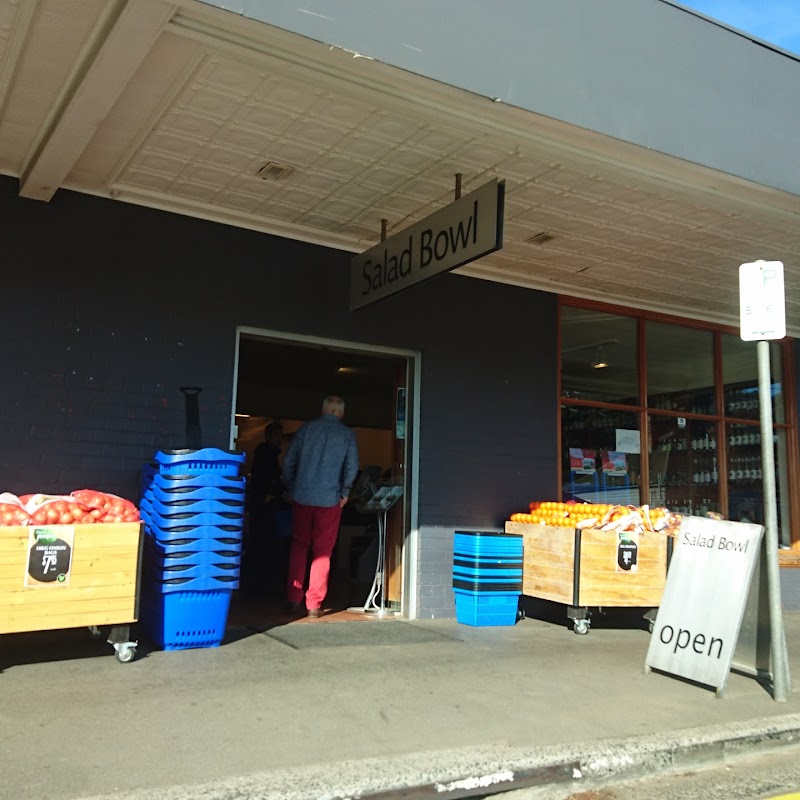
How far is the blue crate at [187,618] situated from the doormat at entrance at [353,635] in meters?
0.62

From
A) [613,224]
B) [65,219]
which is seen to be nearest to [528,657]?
[613,224]

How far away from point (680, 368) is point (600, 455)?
193 centimetres

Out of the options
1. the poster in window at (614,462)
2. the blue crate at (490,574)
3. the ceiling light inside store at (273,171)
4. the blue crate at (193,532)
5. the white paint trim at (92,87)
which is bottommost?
the blue crate at (490,574)

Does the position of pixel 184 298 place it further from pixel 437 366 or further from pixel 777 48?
pixel 777 48

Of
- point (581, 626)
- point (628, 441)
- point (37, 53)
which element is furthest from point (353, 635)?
point (37, 53)

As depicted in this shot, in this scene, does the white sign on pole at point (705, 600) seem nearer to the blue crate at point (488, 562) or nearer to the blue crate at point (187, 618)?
the blue crate at point (488, 562)

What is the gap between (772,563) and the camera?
16.8 feet

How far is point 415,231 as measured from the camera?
5.98 metres

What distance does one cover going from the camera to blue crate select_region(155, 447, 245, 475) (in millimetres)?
5594

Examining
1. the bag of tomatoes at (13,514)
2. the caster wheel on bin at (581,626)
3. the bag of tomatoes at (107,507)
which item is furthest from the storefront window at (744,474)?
the bag of tomatoes at (13,514)

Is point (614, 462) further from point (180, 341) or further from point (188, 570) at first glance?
point (188, 570)

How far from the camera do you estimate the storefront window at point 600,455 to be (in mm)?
8680

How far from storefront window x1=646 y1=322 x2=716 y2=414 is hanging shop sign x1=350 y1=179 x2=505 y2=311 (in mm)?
4342

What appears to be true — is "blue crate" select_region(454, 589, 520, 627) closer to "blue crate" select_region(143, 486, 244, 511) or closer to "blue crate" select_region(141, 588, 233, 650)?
"blue crate" select_region(141, 588, 233, 650)
